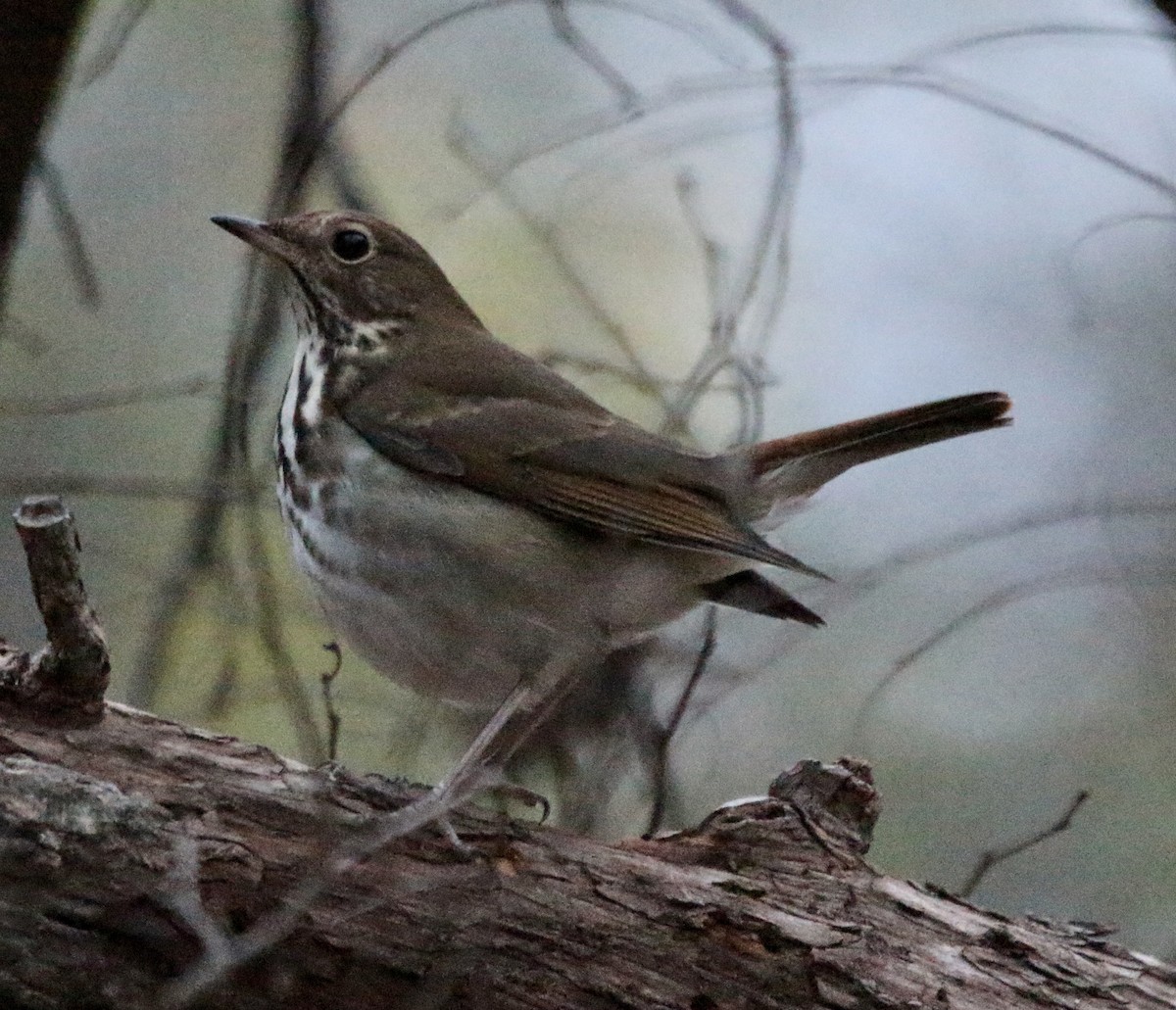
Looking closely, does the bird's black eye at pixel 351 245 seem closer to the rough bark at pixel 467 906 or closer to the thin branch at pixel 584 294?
the thin branch at pixel 584 294

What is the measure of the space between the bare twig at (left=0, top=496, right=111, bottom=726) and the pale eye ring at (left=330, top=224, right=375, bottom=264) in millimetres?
1602

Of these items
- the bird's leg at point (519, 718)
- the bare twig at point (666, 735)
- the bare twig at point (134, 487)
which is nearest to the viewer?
the bare twig at point (666, 735)

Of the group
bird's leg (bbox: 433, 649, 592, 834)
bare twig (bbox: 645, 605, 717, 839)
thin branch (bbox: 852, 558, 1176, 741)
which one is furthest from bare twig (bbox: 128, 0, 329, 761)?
thin branch (bbox: 852, 558, 1176, 741)

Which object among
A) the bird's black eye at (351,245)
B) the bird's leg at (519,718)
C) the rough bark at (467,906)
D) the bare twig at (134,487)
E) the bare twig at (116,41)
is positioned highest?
the bare twig at (116,41)

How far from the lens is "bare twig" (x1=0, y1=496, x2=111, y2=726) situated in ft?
9.73

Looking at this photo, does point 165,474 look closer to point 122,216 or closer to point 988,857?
point 122,216

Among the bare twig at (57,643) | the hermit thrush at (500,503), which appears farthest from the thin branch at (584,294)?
the bare twig at (57,643)

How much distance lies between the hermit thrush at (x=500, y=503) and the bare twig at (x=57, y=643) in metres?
0.78

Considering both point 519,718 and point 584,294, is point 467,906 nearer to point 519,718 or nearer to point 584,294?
point 519,718

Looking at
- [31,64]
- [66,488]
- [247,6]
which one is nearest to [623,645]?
[66,488]

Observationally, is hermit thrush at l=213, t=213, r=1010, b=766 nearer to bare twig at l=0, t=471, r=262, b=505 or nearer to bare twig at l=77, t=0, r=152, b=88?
bare twig at l=0, t=471, r=262, b=505

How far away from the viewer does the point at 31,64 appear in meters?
3.45

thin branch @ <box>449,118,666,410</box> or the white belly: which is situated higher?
thin branch @ <box>449,118,666,410</box>

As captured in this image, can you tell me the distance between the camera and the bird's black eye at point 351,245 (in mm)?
4559
